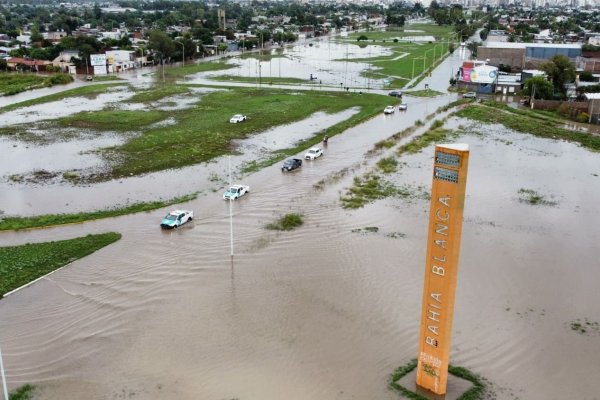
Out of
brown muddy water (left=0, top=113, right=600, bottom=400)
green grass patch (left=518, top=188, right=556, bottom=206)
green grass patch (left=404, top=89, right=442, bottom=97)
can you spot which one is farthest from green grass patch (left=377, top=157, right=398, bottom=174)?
green grass patch (left=404, top=89, right=442, bottom=97)

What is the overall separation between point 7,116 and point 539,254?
3704 cm

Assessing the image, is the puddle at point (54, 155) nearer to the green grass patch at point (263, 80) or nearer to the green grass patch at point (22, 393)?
the green grass patch at point (22, 393)

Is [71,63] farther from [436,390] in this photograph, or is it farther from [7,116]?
[436,390]

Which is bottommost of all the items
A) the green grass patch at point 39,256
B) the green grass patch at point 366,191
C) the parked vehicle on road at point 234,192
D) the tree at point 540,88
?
the green grass patch at point 39,256

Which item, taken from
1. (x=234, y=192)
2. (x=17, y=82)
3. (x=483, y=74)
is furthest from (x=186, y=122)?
(x=17, y=82)

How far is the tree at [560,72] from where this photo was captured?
162 ft

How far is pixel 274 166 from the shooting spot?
28.3 m

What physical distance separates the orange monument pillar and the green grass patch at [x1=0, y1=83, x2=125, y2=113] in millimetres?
41052

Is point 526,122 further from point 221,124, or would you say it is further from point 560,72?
point 221,124

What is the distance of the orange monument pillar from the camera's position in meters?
10.6

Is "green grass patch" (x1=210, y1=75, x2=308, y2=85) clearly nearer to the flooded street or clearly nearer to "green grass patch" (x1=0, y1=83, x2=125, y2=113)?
"green grass patch" (x1=0, y1=83, x2=125, y2=113)

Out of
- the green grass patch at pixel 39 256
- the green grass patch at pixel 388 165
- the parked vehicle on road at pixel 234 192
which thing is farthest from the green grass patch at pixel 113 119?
the green grass patch at pixel 39 256

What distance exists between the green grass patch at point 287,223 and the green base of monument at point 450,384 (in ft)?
28.4

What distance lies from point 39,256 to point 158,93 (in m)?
34.3
